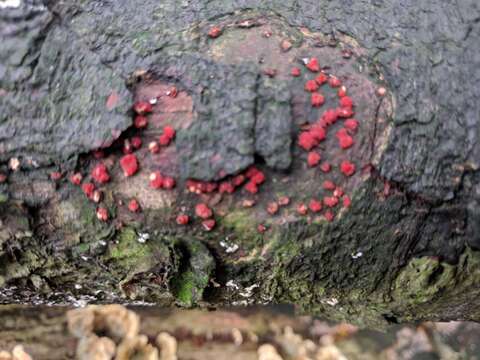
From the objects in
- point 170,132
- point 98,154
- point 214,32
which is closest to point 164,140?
point 170,132

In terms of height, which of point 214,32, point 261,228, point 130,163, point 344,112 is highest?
point 214,32

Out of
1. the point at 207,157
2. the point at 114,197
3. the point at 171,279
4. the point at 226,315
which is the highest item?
the point at 207,157

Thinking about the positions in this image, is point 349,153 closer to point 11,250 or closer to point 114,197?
point 114,197

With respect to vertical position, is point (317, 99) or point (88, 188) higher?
point (317, 99)

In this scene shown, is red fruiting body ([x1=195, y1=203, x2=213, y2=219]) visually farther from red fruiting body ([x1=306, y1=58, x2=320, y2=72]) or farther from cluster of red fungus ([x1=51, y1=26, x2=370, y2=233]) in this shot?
red fruiting body ([x1=306, y1=58, x2=320, y2=72])

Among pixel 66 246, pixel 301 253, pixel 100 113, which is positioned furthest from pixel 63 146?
pixel 301 253

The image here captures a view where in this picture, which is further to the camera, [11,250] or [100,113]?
[11,250]

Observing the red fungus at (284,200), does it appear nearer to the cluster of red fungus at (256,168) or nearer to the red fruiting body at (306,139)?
the cluster of red fungus at (256,168)

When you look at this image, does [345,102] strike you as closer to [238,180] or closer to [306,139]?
[306,139]
